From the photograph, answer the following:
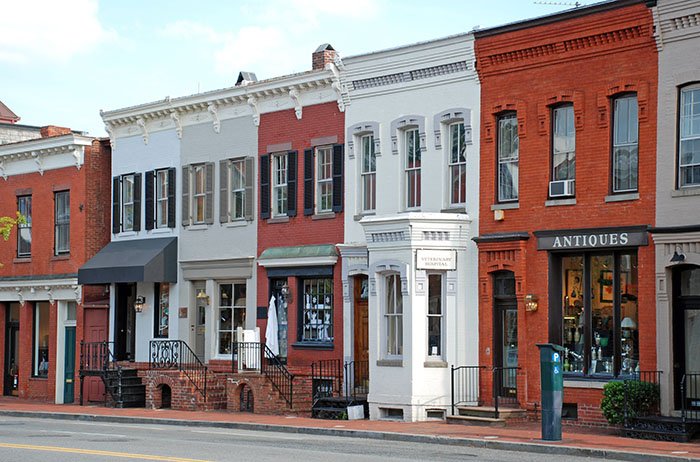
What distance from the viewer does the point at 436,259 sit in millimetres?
27672

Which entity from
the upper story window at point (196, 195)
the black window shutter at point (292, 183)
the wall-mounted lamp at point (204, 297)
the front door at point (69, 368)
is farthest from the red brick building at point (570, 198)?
the front door at point (69, 368)

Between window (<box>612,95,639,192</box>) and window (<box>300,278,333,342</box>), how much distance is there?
9299mm

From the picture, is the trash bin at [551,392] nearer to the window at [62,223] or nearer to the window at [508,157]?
the window at [508,157]

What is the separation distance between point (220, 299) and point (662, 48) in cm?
1604

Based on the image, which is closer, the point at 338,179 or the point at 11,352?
A: the point at 338,179

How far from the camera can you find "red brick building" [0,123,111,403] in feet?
130

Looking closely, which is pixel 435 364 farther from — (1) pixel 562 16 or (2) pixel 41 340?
(2) pixel 41 340

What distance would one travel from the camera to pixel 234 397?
3222 centimetres

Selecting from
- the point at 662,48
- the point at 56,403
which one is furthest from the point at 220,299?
the point at 662,48

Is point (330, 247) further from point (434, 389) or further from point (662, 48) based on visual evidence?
point (662, 48)

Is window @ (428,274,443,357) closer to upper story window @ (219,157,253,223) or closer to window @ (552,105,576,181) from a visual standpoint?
window @ (552,105,576,181)

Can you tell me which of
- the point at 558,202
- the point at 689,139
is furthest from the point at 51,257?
the point at 689,139

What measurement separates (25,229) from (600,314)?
24.1 meters

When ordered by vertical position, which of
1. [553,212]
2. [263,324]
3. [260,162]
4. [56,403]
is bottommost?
[56,403]
